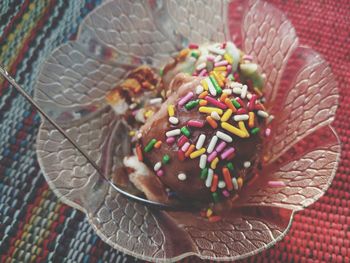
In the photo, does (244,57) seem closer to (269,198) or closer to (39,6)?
(269,198)

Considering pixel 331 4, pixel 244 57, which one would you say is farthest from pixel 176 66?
pixel 331 4

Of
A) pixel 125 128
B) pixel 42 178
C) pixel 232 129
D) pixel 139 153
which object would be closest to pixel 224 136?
pixel 232 129

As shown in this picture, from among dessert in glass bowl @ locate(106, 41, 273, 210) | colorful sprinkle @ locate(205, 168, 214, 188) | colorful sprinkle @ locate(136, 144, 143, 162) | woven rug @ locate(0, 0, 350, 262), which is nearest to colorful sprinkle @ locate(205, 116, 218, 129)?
dessert in glass bowl @ locate(106, 41, 273, 210)

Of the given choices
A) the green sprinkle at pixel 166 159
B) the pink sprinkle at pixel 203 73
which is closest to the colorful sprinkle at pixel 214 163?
the green sprinkle at pixel 166 159

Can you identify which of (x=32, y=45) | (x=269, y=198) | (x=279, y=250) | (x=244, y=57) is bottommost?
(x=279, y=250)

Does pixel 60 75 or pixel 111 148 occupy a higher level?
pixel 60 75

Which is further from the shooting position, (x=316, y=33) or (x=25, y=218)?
(x=316, y=33)
